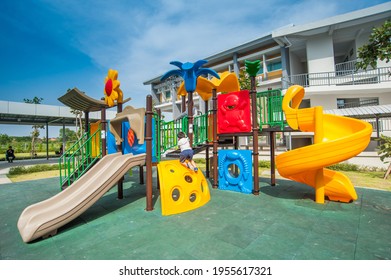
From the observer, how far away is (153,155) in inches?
240

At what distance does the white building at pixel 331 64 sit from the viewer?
16.6 meters

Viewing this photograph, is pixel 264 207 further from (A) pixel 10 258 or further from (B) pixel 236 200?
(A) pixel 10 258

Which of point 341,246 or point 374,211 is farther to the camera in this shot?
point 374,211

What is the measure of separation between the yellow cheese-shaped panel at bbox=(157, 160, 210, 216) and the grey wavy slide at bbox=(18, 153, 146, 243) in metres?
0.91

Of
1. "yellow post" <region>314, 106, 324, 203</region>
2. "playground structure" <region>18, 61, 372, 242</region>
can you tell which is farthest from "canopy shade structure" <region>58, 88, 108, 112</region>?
"yellow post" <region>314, 106, 324, 203</region>

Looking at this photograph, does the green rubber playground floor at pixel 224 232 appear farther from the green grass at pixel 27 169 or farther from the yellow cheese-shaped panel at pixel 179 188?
the green grass at pixel 27 169

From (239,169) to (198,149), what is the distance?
5.59 feet

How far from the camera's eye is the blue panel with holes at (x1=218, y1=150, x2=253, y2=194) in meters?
7.03

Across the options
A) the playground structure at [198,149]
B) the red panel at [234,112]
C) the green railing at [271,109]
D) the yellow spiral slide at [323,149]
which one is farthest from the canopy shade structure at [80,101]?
the yellow spiral slide at [323,149]

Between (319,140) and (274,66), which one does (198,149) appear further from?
(274,66)

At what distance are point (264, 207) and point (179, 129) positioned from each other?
3.85 meters

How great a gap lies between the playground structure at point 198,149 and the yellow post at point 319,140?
2 cm

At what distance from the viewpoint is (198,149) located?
25.1 ft

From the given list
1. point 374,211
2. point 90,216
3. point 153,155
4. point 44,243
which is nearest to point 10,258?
point 44,243
